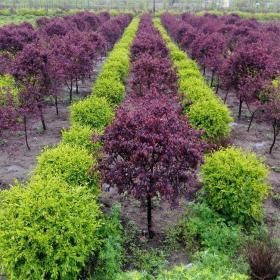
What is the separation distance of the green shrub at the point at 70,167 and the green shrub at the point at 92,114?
Result: 104 inches

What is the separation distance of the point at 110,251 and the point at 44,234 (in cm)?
114

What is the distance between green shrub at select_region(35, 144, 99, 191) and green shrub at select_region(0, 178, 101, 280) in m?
1.19

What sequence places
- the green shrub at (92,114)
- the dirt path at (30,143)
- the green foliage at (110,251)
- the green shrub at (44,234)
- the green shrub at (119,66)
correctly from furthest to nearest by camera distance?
1. the green shrub at (119,66)
2. the green shrub at (92,114)
3. the dirt path at (30,143)
4. the green foliage at (110,251)
5. the green shrub at (44,234)

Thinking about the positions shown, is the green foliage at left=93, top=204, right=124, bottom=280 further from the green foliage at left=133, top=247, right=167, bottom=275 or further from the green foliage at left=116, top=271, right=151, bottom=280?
the green foliage at left=116, top=271, right=151, bottom=280

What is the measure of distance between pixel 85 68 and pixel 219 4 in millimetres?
61637

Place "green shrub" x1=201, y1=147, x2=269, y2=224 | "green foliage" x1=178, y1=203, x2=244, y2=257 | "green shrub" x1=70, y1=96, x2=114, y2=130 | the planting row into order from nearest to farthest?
the planting row
"green foliage" x1=178, y1=203, x2=244, y2=257
"green shrub" x1=201, y1=147, x2=269, y2=224
"green shrub" x1=70, y1=96, x2=114, y2=130

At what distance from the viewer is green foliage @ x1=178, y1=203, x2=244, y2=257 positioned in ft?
20.4

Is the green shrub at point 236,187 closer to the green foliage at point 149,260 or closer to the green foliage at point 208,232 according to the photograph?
the green foliage at point 208,232

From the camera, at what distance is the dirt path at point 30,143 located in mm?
9125

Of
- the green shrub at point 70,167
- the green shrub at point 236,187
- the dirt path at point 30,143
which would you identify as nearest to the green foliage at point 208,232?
the green shrub at point 236,187

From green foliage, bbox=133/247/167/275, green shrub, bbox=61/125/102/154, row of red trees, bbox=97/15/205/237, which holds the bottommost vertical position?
green foliage, bbox=133/247/167/275

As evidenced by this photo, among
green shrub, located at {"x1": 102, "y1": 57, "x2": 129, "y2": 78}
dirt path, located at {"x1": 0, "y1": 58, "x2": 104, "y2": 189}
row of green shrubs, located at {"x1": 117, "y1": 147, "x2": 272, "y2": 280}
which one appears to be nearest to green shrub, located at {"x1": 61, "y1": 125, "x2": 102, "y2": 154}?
dirt path, located at {"x1": 0, "y1": 58, "x2": 104, "y2": 189}

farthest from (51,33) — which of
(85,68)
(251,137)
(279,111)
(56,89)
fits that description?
(279,111)

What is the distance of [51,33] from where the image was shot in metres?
23.9
